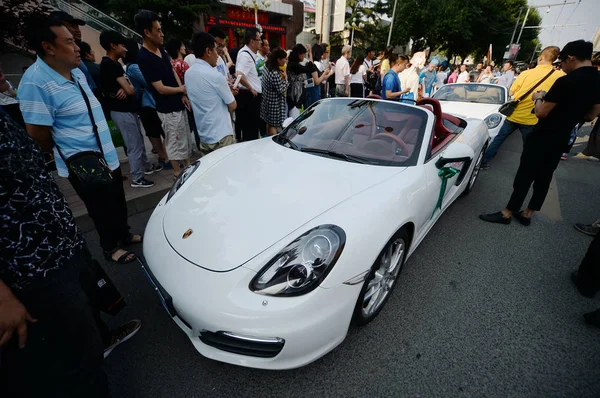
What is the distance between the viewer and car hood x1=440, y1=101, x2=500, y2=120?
4.88m

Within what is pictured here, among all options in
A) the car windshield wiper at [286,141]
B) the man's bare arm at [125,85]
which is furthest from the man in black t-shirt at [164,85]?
the car windshield wiper at [286,141]

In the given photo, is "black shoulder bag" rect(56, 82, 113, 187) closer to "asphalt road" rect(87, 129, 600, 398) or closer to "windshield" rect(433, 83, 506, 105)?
"asphalt road" rect(87, 129, 600, 398)

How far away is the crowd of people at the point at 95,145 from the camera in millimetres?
905

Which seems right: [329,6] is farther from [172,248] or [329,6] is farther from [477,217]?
[172,248]

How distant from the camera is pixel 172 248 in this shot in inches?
58.4

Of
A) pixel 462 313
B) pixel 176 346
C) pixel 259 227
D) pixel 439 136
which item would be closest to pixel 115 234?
pixel 176 346

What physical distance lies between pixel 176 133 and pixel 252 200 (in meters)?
2.46

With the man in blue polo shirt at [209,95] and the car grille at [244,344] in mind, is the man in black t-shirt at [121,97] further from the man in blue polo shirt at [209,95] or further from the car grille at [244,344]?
the car grille at [244,344]

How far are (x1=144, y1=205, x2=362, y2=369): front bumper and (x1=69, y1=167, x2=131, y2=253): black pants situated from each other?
4.08 feet

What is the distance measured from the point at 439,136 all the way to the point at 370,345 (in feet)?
6.24

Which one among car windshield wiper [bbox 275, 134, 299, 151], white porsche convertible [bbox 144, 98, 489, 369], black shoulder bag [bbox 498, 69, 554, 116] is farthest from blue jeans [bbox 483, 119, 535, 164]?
car windshield wiper [bbox 275, 134, 299, 151]

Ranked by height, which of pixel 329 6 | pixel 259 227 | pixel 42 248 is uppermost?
pixel 329 6

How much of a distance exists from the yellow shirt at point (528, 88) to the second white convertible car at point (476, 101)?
1.53 ft

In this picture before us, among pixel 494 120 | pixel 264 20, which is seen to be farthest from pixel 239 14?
pixel 494 120
